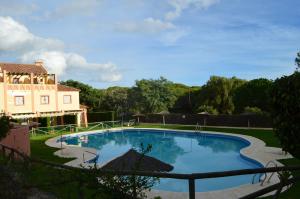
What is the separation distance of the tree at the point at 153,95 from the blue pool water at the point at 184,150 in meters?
10.5

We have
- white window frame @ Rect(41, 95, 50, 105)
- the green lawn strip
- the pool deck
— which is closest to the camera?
the pool deck

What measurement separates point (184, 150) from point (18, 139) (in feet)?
42.5

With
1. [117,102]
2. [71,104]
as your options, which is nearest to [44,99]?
[71,104]

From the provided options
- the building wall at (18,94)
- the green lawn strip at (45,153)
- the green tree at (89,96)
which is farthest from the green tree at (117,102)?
the green lawn strip at (45,153)

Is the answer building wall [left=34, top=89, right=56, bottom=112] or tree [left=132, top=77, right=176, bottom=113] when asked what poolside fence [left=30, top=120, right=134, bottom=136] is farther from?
tree [left=132, top=77, right=176, bottom=113]

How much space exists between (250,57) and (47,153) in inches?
793

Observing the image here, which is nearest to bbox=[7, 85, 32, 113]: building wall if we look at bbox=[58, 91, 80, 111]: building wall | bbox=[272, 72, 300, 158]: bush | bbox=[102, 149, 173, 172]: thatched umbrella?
bbox=[58, 91, 80, 111]: building wall

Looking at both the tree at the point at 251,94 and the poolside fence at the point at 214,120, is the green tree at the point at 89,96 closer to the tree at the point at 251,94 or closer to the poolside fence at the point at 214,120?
the poolside fence at the point at 214,120

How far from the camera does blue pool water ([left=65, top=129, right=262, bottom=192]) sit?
53.9 feet

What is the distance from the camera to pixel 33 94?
4022cm

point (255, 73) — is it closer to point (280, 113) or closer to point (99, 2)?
point (99, 2)

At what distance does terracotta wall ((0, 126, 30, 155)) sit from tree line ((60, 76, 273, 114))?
1073 inches

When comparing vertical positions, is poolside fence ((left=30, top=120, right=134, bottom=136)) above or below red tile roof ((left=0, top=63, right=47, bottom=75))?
below

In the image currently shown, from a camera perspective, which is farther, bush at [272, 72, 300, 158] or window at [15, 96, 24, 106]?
window at [15, 96, 24, 106]
